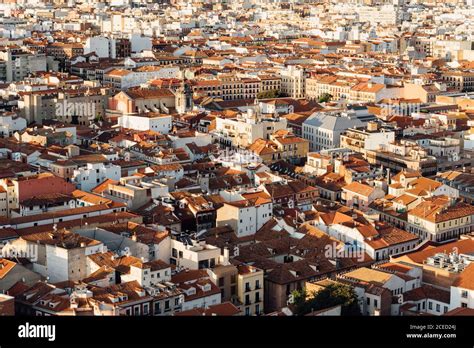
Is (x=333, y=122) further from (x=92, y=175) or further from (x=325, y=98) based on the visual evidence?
(x=325, y=98)


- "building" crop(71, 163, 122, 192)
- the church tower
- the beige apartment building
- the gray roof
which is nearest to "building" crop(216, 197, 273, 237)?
the beige apartment building

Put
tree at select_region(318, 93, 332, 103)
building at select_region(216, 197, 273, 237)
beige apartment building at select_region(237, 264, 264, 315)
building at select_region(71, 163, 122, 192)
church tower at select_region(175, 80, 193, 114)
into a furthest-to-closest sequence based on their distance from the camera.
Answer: tree at select_region(318, 93, 332, 103), church tower at select_region(175, 80, 193, 114), building at select_region(71, 163, 122, 192), building at select_region(216, 197, 273, 237), beige apartment building at select_region(237, 264, 264, 315)

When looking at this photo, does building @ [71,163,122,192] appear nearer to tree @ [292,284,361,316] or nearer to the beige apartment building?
the beige apartment building

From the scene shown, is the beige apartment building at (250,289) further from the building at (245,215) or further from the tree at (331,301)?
the building at (245,215)

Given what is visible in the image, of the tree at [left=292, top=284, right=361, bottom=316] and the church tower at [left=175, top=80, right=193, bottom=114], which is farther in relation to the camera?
the church tower at [left=175, top=80, right=193, bottom=114]

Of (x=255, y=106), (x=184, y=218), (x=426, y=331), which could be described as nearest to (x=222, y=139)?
(x=255, y=106)

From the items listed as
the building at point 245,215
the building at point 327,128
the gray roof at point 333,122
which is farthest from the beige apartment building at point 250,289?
the gray roof at point 333,122

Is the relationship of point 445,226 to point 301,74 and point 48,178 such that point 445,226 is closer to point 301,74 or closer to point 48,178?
point 48,178

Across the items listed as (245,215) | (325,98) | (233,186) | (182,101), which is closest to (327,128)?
(182,101)
